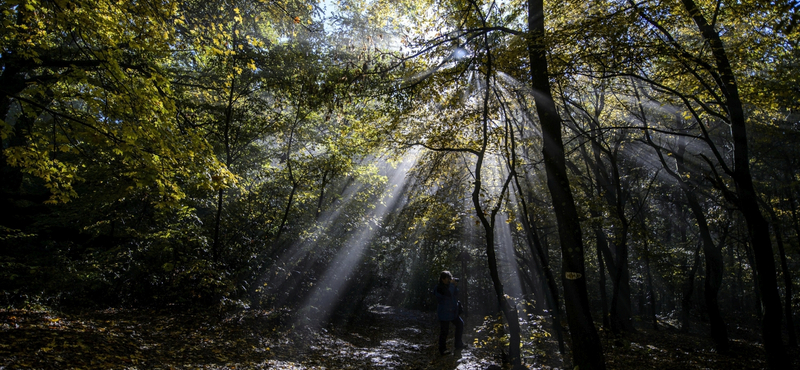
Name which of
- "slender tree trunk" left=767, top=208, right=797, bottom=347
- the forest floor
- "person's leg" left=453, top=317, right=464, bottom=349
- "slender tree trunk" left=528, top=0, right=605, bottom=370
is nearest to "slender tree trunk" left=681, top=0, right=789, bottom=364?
"slender tree trunk" left=528, top=0, right=605, bottom=370

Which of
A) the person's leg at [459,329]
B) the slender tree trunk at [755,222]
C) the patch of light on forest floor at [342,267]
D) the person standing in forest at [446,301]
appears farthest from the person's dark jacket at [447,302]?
the patch of light on forest floor at [342,267]

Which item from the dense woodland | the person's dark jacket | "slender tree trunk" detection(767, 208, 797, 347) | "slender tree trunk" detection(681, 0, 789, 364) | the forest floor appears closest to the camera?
the forest floor

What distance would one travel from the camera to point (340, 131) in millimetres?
10672

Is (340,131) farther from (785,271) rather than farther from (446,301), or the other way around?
(785,271)

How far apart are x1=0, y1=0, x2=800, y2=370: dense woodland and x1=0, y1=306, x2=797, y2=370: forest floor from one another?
521 mm

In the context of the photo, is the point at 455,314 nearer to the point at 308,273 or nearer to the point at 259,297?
the point at 259,297

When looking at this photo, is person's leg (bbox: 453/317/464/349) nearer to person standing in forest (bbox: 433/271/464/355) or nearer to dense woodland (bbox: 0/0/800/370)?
person standing in forest (bbox: 433/271/464/355)

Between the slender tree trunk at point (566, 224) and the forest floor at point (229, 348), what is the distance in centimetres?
214

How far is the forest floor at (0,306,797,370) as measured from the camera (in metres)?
4.70

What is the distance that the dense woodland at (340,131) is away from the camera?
528 centimetres

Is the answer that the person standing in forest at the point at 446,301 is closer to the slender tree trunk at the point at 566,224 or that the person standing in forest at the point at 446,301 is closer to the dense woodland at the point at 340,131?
the dense woodland at the point at 340,131

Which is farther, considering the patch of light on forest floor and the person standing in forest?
the patch of light on forest floor

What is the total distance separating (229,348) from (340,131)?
20.5 ft

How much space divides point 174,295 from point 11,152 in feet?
17.2
